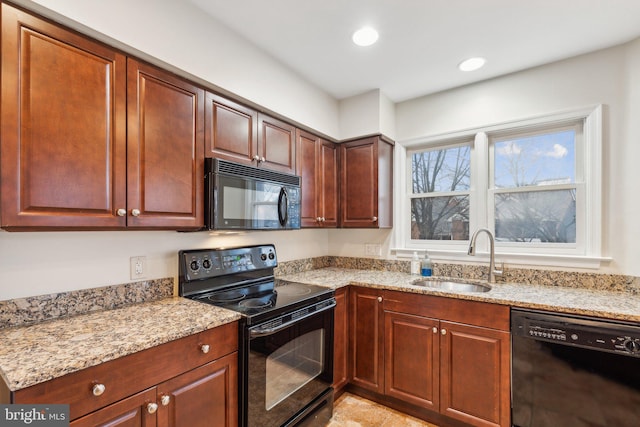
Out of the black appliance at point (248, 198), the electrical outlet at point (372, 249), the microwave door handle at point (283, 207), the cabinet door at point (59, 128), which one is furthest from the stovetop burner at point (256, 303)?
the electrical outlet at point (372, 249)

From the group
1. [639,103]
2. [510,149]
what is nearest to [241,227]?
[510,149]

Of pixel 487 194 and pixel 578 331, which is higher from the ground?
pixel 487 194

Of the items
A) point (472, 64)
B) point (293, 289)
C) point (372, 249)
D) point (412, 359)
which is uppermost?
point (472, 64)

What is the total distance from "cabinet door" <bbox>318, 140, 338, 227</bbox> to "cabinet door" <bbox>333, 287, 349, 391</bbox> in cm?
66

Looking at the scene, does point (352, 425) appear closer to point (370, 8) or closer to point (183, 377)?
point (183, 377)

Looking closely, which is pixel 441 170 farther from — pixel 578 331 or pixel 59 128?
pixel 59 128

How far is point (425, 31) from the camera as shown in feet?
5.92

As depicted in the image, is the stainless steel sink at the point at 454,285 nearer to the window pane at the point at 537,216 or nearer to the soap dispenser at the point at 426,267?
the soap dispenser at the point at 426,267

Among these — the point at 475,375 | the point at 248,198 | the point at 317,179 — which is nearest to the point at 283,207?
the point at 248,198

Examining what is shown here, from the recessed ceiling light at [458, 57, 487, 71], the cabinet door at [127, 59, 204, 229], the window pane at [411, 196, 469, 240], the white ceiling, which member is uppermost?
the white ceiling

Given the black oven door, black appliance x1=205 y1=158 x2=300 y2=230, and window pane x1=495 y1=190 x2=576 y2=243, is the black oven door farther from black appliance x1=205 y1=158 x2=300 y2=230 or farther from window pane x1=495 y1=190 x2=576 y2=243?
window pane x1=495 y1=190 x2=576 y2=243

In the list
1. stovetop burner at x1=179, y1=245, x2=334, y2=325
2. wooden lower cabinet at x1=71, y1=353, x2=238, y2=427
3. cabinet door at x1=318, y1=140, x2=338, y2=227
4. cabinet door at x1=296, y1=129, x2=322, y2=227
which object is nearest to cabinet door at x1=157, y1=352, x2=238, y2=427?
wooden lower cabinet at x1=71, y1=353, x2=238, y2=427

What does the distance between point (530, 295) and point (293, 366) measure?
150 centimetres

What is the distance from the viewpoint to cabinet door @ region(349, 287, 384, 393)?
2.21 meters
